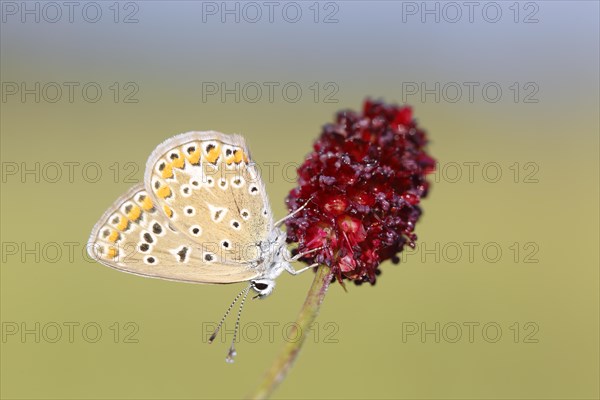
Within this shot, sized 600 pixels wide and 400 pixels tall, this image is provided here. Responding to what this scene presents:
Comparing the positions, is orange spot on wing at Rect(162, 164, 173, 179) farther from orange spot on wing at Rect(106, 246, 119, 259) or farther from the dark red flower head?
the dark red flower head

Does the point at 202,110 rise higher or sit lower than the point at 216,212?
higher

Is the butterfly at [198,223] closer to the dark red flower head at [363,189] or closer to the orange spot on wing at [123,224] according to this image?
the orange spot on wing at [123,224]

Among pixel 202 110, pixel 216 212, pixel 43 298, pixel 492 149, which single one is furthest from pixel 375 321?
pixel 202 110

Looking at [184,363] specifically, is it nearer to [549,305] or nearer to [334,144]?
[549,305]

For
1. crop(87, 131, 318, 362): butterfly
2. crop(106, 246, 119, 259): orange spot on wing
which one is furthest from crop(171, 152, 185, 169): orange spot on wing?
crop(106, 246, 119, 259): orange spot on wing

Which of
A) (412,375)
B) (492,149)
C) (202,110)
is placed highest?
(202,110)

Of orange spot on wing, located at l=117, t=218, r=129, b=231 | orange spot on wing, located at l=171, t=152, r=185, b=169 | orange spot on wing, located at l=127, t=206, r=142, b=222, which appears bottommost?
orange spot on wing, located at l=117, t=218, r=129, b=231
